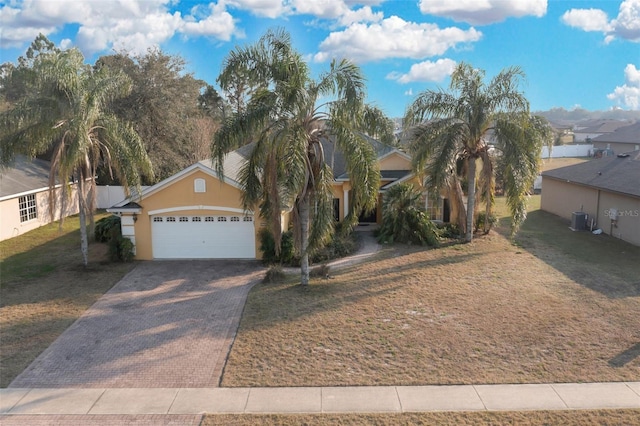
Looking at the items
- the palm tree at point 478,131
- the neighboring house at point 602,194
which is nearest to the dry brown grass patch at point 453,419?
the palm tree at point 478,131

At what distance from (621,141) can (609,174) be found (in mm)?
36280

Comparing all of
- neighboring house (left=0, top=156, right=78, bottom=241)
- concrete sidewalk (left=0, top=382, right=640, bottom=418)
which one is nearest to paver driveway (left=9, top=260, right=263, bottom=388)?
concrete sidewalk (left=0, top=382, right=640, bottom=418)

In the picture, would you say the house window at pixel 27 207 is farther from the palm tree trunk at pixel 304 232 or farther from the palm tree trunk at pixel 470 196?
the palm tree trunk at pixel 470 196

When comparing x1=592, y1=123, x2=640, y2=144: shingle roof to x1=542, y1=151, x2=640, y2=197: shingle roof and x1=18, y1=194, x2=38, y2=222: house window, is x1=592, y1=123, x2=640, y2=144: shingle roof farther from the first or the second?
x1=18, y1=194, x2=38, y2=222: house window

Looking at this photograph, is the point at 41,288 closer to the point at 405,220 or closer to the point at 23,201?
the point at 23,201

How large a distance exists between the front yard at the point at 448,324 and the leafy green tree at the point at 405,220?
2302mm

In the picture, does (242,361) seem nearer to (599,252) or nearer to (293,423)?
(293,423)

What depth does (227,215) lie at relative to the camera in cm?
1886

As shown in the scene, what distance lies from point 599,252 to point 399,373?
1373cm

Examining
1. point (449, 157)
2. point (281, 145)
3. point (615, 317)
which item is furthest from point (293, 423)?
point (449, 157)

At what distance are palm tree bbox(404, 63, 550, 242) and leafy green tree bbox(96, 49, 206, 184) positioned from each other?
21.0 meters

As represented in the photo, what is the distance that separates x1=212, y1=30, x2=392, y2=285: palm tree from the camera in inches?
510

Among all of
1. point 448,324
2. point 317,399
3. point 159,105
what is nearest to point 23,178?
point 159,105

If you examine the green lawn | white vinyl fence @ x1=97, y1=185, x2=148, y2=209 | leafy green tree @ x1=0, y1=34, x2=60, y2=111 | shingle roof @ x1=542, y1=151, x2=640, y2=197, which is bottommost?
the green lawn
